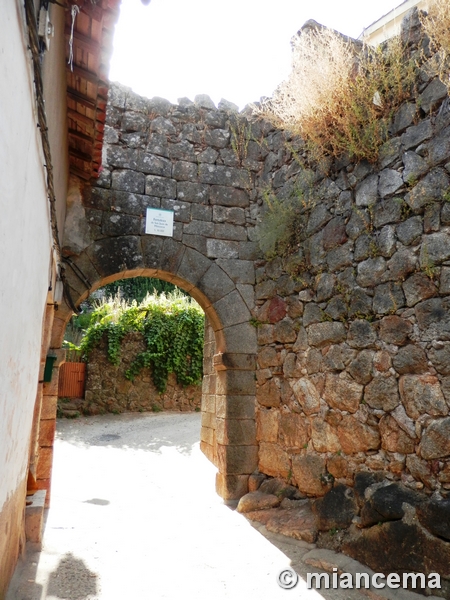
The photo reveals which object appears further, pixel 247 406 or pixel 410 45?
pixel 247 406

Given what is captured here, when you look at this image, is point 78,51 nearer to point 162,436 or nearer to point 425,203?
point 425,203

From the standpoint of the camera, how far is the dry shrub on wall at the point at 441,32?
3.04m

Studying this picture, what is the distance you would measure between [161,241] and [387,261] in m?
2.35

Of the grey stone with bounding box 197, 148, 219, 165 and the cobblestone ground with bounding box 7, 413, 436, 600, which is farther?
the grey stone with bounding box 197, 148, 219, 165

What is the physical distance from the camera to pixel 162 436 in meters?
8.02

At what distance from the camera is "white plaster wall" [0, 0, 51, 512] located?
1486 mm

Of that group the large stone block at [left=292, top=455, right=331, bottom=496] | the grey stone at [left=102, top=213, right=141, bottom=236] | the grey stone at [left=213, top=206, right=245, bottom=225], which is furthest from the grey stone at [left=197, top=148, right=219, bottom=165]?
the large stone block at [left=292, top=455, right=331, bottom=496]

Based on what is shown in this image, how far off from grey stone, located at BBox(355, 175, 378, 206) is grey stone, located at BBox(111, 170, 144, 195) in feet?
7.38

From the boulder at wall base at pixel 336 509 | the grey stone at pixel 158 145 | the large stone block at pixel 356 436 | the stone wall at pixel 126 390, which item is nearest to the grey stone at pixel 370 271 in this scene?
the large stone block at pixel 356 436

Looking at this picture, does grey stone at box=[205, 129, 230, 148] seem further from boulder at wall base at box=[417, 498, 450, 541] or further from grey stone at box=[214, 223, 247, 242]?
boulder at wall base at box=[417, 498, 450, 541]

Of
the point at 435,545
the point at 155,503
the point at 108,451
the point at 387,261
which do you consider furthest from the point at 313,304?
the point at 108,451

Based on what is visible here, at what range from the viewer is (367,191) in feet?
12.0

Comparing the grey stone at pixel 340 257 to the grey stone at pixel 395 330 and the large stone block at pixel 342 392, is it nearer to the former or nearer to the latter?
the grey stone at pixel 395 330

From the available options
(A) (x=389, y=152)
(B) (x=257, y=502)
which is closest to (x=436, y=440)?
(B) (x=257, y=502)
